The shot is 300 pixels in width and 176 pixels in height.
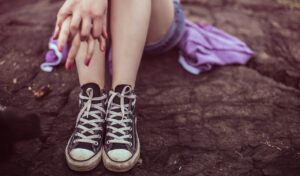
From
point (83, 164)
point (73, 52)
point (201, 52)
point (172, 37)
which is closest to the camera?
point (73, 52)

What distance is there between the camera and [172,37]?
90.7 inches

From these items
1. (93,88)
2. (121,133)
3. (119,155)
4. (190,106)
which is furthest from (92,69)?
(190,106)

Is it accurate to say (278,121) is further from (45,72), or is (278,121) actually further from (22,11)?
(22,11)

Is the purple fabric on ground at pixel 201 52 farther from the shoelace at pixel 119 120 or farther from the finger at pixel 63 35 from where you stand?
the finger at pixel 63 35

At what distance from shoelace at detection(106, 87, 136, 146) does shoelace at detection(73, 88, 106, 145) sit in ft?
0.16

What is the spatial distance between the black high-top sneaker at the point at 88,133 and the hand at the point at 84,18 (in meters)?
0.38

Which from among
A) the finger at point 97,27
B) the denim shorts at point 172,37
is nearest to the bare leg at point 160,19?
the denim shorts at point 172,37

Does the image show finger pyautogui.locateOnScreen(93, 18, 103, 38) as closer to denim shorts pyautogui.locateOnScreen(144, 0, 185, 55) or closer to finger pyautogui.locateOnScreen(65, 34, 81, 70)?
finger pyautogui.locateOnScreen(65, 34, 81, 70)

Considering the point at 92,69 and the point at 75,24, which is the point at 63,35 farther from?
the point at 92,69

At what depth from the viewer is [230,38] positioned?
103 inches

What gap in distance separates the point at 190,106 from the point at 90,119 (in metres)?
0.65

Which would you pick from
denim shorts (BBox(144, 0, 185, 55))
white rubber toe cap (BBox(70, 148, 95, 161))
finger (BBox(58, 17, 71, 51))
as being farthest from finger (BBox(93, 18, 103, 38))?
denim shorts (BBox(144, 0, 185, 55))

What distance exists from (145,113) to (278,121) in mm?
739

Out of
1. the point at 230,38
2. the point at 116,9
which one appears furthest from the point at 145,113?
the point at 230,38
